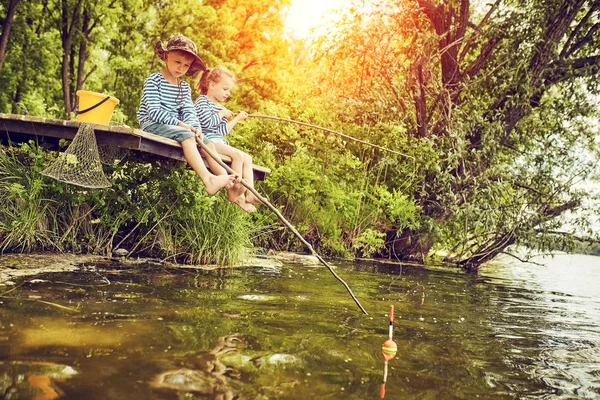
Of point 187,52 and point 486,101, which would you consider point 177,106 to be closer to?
point 187,52

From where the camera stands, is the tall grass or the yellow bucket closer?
the tall grass

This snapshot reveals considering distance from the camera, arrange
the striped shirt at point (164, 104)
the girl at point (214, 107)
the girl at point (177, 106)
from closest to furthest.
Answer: the girl at point (177, 106) → the striped shirt at point (164, 104) → the girl at point (214, 107)

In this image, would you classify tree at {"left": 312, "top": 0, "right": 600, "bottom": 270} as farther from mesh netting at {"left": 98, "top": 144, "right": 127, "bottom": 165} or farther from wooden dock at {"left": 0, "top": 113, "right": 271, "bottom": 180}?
wooden dock at {"left": 0, "top": 113, "right": 271, "bottom": 180}

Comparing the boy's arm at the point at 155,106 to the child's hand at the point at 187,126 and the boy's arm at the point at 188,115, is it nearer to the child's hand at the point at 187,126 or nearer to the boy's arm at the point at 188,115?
the child's hand at the point at 187,126

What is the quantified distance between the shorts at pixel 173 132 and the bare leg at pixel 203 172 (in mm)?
48

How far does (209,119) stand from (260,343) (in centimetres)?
384

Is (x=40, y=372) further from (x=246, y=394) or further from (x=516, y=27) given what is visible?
(x=516, y=27)

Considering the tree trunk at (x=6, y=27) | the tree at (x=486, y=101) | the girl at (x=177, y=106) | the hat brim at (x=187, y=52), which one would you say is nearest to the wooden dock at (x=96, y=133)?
the girl at (x=177, y=106)

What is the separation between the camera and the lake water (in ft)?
6.73

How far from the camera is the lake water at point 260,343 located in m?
2.05

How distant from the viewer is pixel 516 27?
8992 mm

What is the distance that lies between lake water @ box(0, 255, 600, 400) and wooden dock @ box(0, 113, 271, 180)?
1.14 meters

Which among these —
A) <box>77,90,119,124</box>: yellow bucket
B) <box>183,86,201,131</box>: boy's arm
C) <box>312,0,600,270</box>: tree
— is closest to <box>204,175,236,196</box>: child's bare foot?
<box>183,86,201,131</box>: boy's arm

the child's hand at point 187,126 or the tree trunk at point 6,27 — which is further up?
the tree trunk at point 6,27
